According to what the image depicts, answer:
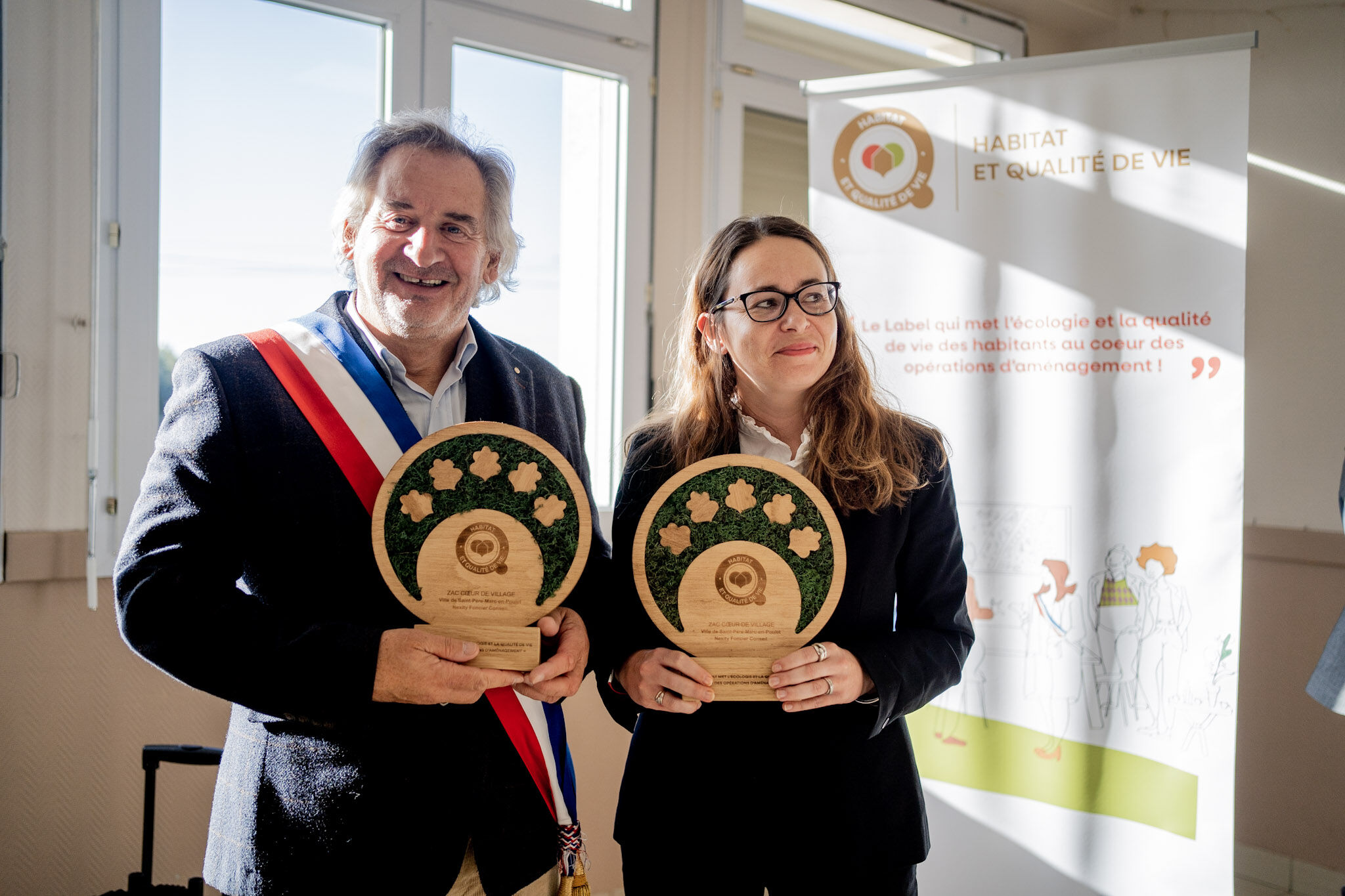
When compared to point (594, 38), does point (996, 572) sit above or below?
below

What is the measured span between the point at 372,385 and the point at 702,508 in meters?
0.47

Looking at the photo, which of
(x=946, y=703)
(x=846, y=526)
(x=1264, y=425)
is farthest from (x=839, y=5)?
(x=846, y=526)

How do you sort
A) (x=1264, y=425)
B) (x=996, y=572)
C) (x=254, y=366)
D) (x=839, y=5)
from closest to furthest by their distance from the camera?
(x=254, y=366)
(x=996, y=572)
(x=1264, y=425)
(x=839, y=5)

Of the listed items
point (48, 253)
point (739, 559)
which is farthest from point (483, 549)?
point (48, 253)

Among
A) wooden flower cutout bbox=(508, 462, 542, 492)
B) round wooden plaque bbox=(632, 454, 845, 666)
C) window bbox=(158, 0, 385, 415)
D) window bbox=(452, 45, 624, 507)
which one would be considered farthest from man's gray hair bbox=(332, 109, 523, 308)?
window bbox=(452, 45, 624, 507)

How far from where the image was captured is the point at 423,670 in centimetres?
112

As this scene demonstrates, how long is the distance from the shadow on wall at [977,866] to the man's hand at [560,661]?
149cm

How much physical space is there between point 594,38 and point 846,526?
2.09 meters

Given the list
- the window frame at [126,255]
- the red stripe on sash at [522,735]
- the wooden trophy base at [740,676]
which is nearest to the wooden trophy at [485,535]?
the red stripe on sash at [522,735]

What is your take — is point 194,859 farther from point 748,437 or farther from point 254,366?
point 748,437

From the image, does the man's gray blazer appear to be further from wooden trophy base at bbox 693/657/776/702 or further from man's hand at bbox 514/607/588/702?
wooden trophy base at bbox 693/657/776/702

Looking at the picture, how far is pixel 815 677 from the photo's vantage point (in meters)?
1.22

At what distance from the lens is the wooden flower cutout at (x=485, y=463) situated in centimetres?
122

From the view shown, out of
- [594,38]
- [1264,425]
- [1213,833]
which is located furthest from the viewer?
[1264,425]
